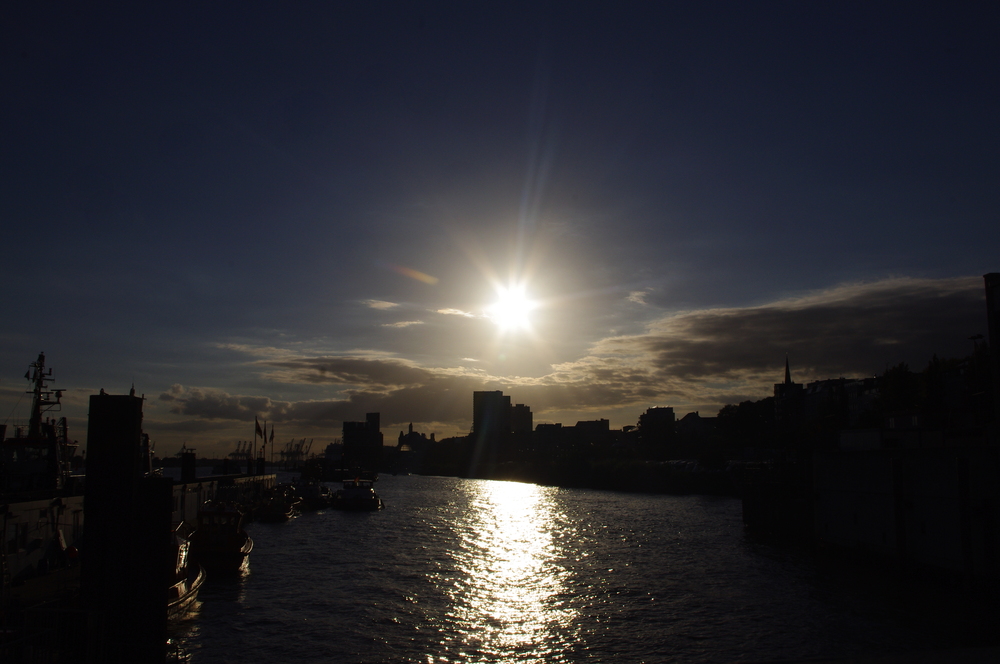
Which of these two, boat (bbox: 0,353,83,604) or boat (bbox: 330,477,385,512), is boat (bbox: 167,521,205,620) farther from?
boat (bbox: 330,477,385,512)

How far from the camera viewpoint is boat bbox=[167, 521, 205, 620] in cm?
3234

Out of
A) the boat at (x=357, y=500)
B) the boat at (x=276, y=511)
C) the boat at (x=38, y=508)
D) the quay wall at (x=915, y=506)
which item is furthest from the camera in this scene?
the boat at (x=357, y=500)

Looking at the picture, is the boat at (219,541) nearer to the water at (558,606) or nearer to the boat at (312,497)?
the water at (558,606)

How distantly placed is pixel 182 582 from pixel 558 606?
20.2 meters

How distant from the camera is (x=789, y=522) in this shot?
2689 inches

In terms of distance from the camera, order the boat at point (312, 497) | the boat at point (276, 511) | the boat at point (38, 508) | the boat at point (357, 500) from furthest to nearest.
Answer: the boat at point (312, 497), the boat at point (357, 500), the boat at point (276, 511), the boat at point (38, 508)

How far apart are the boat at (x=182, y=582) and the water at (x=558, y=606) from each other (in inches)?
43.3

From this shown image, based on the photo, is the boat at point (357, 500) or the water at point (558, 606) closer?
the water at point (558, 606)

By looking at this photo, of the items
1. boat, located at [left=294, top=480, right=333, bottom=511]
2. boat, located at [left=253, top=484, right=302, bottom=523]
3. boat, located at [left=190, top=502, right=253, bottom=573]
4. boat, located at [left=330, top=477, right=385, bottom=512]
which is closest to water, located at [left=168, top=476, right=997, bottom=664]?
boat, located at [left=190, top=502, right=253, bottom=573]

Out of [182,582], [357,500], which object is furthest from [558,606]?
[357,500]

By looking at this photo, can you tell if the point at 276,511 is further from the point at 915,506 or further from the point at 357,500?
the point at 915,506

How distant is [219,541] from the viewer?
152 ft

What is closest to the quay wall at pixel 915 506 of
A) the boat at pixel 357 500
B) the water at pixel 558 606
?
the water at pixel 558 606

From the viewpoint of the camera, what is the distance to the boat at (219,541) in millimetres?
45719
